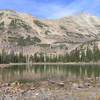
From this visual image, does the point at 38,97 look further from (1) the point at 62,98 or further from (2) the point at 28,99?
(1) the point at 62,98

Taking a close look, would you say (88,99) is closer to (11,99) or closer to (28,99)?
(28,99)

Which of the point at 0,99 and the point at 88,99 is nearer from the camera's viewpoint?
the point at 88,99

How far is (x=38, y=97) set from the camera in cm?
3484

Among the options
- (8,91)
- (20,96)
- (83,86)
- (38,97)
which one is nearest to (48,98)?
(38,97)

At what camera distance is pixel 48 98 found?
110ft

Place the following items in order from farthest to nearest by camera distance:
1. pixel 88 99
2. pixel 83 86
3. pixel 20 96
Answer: pixel 83 86, pixel 20 96, pixel 88 99

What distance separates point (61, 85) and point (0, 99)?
1669cm

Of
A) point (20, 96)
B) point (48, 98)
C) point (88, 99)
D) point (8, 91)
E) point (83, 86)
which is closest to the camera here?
point (88, 99)

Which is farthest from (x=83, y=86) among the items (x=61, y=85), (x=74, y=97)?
(x=74, y=97)

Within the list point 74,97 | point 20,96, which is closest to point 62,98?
point 74,97

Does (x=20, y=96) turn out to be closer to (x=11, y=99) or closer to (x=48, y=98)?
(x=11, y=99)

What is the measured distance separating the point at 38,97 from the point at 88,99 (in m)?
7.86

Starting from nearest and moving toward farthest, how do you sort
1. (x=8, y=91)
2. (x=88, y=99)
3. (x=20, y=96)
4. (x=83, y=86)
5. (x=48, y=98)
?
(x=88, y=99) < (x=48, y=98) < (x=20, y=96) < (x=8, y=91) < (x=83, y=86)

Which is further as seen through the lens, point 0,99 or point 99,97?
point 0,99
